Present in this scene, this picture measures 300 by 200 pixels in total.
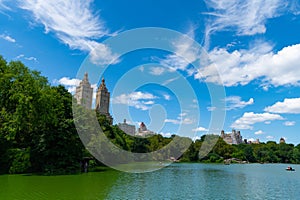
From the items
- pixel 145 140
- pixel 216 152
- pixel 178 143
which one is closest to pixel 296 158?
pixel 216 152

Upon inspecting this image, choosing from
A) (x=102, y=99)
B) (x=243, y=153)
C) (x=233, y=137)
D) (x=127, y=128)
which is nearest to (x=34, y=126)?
(x=127, y=128)

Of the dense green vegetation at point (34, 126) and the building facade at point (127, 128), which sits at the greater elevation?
the building facade at point (127, 128)

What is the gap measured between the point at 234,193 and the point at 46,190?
10.5 meters

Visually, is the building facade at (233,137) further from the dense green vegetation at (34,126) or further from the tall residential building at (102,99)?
the dense green vegetation at (34,126)

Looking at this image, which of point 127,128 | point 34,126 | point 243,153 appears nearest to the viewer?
point 34,126

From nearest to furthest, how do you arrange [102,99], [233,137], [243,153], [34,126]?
[34,126] < [243,153] < [102,99] < [233,137]

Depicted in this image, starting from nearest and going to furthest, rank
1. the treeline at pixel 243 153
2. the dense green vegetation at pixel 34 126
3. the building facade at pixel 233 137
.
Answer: the dense green vegetation at pixel 34 126 → the treeline at pixel 243 153 → the building facade at pixel 233 137

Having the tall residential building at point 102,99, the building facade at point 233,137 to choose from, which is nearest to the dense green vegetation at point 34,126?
the tall residential building at point 102,99

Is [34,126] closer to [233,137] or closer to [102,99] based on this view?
[102,99]

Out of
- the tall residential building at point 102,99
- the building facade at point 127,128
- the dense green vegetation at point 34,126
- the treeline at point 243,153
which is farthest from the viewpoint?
the tall residential building at point 102,99

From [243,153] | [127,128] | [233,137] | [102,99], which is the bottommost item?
[243,153]

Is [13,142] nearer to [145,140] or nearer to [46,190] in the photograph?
[46,190]

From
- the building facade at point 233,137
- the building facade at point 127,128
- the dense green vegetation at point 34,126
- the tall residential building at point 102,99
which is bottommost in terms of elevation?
the dense green vegetation at point 34,126

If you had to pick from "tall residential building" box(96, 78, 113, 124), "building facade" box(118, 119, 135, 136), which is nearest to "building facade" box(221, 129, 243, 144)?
"tall residential building" box(96, 78, 113, 124)
